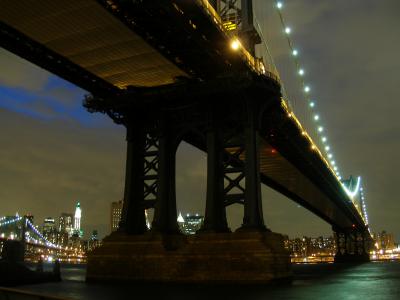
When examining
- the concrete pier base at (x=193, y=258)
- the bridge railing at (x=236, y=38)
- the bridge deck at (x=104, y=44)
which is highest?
the bridge railing at (x=236, y=38)

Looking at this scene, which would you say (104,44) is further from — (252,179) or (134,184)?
(252,179)

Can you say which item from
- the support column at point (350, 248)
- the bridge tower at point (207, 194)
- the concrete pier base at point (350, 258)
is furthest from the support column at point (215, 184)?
the concrete pier base at point (350, 258)

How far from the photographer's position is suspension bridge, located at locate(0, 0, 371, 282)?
31594mm

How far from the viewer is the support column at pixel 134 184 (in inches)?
1548

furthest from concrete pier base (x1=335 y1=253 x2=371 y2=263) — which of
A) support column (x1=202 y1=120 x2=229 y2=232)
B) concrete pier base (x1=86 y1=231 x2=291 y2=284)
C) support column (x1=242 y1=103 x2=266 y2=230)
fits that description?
support column (x1=242 y1=103 x2=266 y2=230)

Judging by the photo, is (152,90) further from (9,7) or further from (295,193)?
(295,193)

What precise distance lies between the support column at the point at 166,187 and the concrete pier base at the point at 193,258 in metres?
1.17

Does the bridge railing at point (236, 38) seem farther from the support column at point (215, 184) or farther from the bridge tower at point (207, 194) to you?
the support column at point (215, 184)

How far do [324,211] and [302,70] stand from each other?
2881cm

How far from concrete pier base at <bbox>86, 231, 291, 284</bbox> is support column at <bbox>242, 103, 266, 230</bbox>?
1524 millimetres

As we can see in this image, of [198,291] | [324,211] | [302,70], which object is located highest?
[302,70]

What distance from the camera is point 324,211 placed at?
10200 cm

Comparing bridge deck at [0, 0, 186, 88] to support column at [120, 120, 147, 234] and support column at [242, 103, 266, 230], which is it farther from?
support column at [242, 103, 266, 230]

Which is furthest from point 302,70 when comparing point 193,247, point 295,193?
point 193,247
